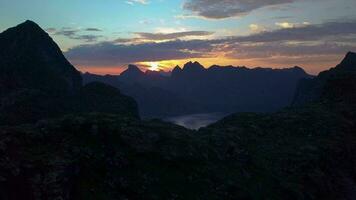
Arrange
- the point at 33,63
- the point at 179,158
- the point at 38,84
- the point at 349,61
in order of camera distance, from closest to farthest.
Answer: the point at 179,158, the point at 38,84, the point at 33,63, the point at 349,61

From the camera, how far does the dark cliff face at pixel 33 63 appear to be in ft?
475

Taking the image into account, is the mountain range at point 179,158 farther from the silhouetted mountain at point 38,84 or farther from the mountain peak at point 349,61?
the mountain peak at point 349,61

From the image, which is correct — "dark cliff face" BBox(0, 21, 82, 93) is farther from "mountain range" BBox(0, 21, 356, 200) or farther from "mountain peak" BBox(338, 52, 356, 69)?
"mountain peak" BBox(338, 52, 356, 69)

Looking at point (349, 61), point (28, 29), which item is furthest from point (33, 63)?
point (349, 61)

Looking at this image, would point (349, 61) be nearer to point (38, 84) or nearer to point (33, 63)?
point (38, 84)

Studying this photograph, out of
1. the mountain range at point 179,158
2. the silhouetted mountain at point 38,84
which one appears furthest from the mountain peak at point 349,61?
the mountain range at point 179,158

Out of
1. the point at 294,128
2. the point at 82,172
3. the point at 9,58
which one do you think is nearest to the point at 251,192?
the point at 82,172

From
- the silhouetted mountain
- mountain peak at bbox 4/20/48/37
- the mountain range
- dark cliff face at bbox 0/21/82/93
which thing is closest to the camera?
the mountain range

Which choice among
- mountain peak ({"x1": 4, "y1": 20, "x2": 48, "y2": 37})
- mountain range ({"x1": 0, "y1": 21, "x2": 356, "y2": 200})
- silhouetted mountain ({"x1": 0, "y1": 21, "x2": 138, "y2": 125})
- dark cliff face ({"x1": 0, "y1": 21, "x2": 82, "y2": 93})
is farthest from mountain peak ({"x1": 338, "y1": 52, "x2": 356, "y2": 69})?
mountain peak ({"x1": 4, "y1": 20, "x2": 48, "y2": 37})

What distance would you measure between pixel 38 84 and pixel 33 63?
49.4ft

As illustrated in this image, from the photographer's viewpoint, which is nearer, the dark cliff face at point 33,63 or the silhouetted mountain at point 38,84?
the silhouetted mountain at point 38,84

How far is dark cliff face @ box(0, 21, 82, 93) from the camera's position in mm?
144750

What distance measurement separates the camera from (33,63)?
536ft

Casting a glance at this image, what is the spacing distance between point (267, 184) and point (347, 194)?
13.3 meters
